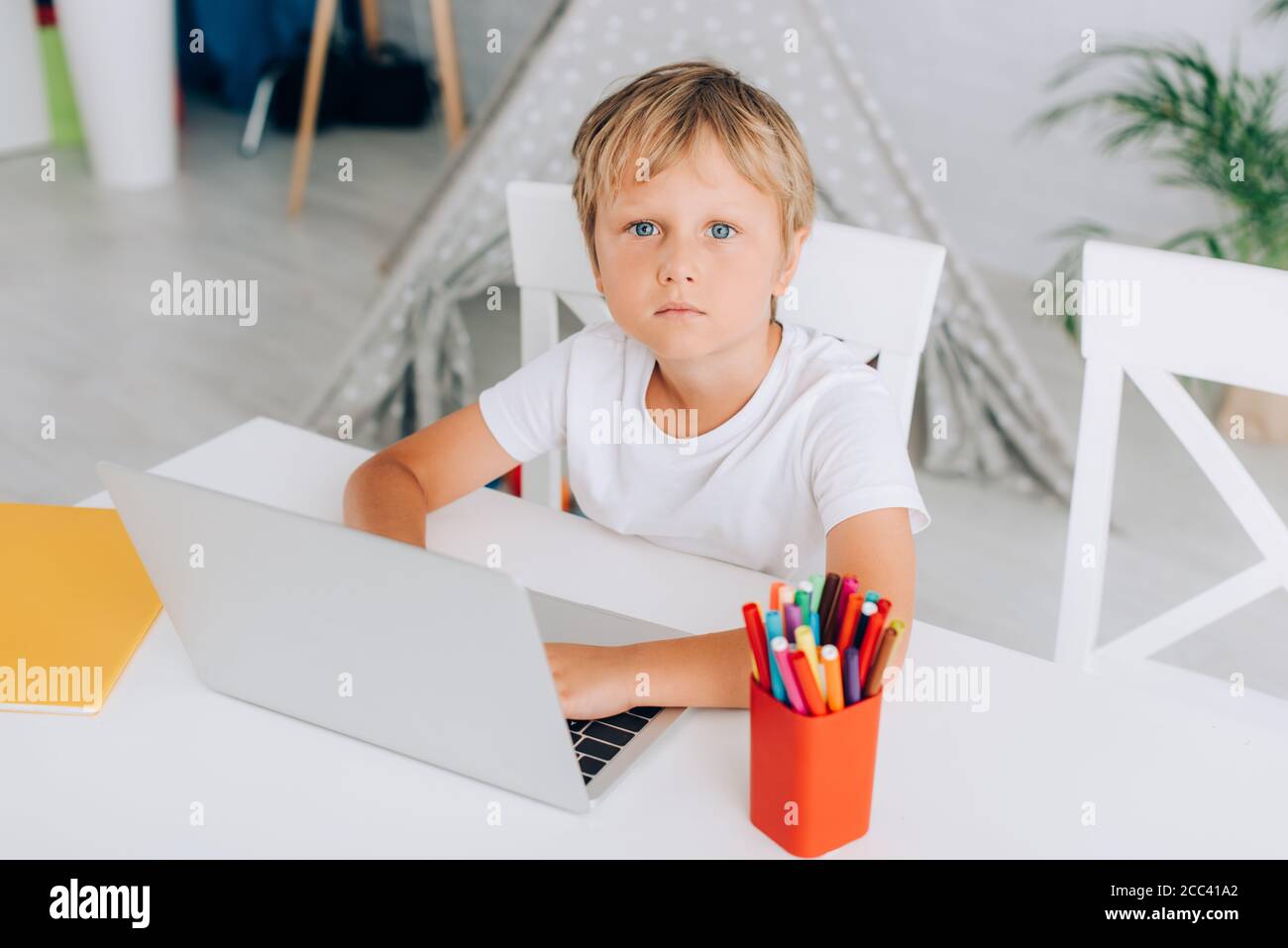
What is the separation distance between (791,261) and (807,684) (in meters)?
0.52

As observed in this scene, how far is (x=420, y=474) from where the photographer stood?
46.9 inches

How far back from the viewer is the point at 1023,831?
2.70 ft

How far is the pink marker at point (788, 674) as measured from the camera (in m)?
0.74

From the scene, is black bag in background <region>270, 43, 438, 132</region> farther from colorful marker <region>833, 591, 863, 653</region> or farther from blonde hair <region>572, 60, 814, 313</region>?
colorful marker <region>833, 591, 863, 653</region>

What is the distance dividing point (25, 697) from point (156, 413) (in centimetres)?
188

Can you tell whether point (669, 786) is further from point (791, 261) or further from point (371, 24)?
point (371, 24)

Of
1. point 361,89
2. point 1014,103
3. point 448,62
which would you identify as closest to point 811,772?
point 1014,103

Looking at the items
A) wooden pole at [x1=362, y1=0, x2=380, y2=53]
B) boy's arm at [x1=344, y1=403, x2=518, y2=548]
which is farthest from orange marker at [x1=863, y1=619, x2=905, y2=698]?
wooden pole at [x1=362, y1=0, x2=380, y2=53]

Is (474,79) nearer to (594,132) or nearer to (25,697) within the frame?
(594,132)

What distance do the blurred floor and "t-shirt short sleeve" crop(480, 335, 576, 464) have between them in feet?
3.43

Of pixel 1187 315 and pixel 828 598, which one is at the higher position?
pixel 1187 315

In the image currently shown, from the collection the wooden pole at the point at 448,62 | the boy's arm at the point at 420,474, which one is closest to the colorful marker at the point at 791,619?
the boy's arm at the point at 420,474

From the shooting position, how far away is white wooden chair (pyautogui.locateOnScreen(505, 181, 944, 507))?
4.07 ft

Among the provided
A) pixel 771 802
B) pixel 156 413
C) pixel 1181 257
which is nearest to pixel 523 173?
pixel 156 413
